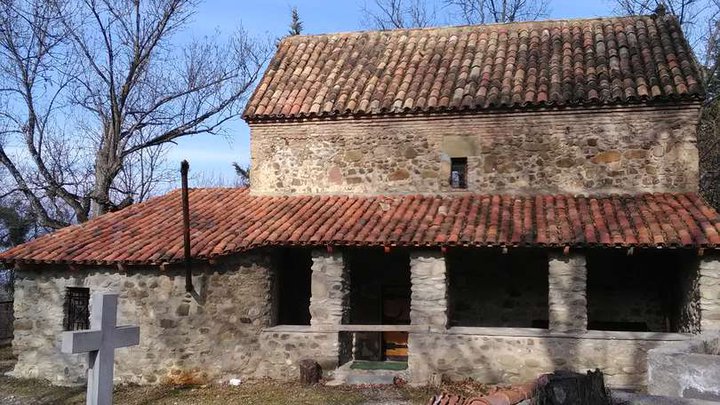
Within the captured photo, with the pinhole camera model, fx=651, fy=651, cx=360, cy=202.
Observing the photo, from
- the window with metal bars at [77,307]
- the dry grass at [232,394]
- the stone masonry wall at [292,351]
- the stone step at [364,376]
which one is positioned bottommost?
the dry grass at [232,394]

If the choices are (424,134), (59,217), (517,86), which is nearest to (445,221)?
(424,134)

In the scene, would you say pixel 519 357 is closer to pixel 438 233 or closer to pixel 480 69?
pixel 438 233

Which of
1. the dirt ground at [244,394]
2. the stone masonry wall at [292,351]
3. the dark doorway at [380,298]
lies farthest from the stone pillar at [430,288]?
the dark doorway at [380,298]

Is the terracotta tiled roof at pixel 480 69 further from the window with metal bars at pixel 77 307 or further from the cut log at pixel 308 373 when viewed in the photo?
the cut log at pixel 308 373

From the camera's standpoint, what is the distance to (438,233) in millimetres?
10375

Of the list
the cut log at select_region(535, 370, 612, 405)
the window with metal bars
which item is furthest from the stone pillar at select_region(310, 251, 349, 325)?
the cut log at select_region(535, 370, 612, 405)

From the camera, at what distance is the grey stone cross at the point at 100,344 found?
262 inches

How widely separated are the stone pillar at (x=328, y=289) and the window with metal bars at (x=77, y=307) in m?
3.93

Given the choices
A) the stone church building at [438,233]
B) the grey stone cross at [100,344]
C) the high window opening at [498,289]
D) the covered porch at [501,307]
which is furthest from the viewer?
the high window opening at [498,289]

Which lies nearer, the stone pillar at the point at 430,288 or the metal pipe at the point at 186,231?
the metal pipe at the point at 186,231

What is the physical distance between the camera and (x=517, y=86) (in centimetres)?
1228

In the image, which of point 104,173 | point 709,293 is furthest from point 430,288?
point 104,173

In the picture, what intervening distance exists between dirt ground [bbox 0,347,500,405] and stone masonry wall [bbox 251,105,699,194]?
4.08m

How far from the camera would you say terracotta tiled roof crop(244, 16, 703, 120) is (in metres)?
11.9
